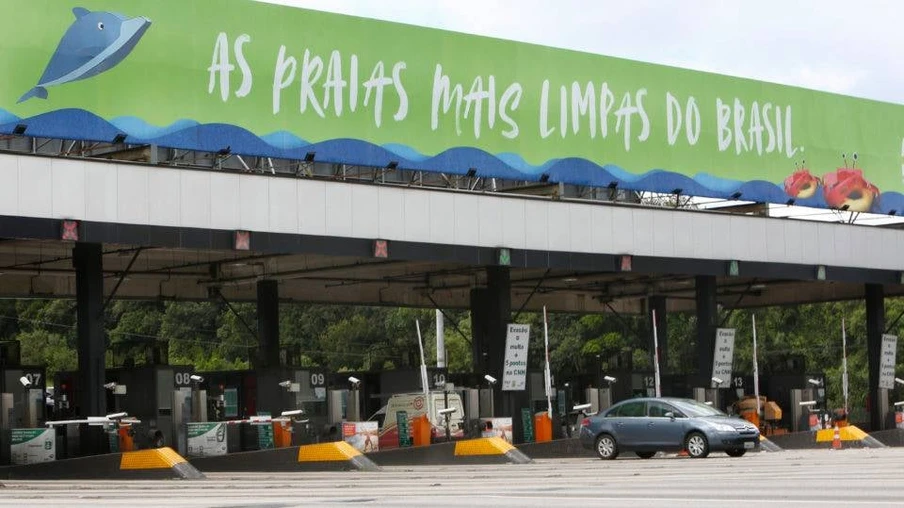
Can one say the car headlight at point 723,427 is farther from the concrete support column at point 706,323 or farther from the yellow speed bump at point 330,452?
the concrete support column at point 706,323

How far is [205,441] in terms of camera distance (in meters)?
34.1

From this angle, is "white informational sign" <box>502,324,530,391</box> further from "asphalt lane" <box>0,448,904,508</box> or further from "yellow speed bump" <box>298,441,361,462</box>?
"yellow speed bump" <box>298,441,361,462</box>

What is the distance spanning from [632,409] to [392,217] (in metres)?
6.58

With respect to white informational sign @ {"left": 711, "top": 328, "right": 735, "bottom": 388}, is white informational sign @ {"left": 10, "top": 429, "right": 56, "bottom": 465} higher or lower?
lower

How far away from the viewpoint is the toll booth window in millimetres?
33562

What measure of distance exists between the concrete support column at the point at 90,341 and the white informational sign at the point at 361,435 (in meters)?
5.07

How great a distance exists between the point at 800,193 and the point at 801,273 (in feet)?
8.61

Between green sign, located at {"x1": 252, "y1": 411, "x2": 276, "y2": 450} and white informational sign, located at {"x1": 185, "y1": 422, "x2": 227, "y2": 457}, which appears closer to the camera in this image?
white informational sign, located at {"x1": 185, "y1": 422, "x2": 227, "y2": 457}

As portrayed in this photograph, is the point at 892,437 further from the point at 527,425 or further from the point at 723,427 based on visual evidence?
the point at 723,427

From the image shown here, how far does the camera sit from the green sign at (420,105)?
99.4 feet

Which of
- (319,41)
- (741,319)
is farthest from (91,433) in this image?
(741,319)

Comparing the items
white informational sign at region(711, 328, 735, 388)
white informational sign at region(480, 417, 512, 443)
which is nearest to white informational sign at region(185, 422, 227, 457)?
white informational sign at region(480, 417, 512, 443)

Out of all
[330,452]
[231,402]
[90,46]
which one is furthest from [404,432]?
[90,46]

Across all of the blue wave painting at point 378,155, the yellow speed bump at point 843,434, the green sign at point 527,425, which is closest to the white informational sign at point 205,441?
the blue wave painting at point 378,155
